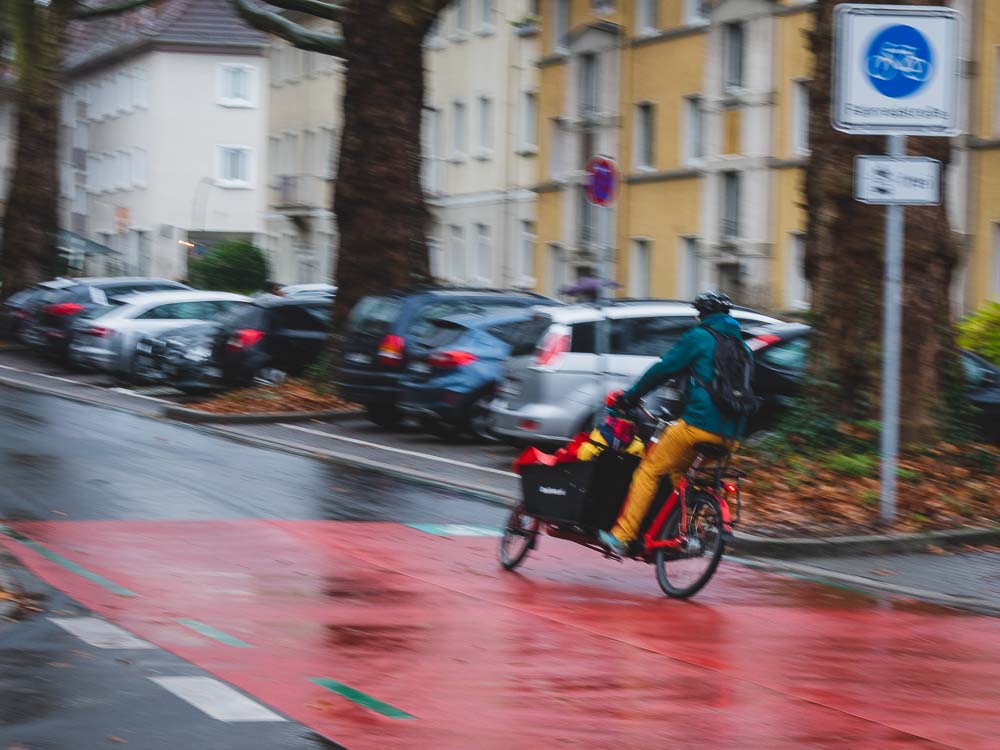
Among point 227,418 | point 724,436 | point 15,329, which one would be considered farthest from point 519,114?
point 724,436

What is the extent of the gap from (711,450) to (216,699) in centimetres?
429

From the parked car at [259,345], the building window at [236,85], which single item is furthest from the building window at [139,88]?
the parked car at [259,345]

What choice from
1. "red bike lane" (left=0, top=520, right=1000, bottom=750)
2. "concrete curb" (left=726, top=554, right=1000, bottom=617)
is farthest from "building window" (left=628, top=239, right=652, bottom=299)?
"concrete curb" (left=726, top=554, right=1000, bottom=617)

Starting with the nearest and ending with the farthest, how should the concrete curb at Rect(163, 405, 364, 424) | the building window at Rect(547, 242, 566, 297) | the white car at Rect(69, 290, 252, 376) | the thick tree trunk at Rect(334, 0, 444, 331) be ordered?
the concrete curb at Rect(163, 405, 364, 424) < the thick tree trunk at Rect(334, 0, 444, 331) < the white car at Rect(69, 290, 252, 376) < the building window at Rect(547, 242, 566, 297)

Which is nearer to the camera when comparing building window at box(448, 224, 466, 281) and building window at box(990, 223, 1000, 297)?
building window at box(990, 223, 1000, 297)

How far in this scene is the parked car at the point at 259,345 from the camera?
26.2m

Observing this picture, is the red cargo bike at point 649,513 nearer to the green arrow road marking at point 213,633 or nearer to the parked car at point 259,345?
the green arrow road marking at point 213,633

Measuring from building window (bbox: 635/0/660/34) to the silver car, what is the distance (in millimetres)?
29113

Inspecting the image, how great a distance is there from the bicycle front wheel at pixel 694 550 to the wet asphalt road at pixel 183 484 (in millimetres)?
3407

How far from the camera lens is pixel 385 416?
22594mm

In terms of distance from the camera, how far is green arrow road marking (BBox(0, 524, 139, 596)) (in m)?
10.1

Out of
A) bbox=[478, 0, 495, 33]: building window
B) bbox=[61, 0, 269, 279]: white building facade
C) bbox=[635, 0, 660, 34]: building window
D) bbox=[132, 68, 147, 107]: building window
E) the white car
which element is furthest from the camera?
bbox=[132, 68, 147, 107]: building window

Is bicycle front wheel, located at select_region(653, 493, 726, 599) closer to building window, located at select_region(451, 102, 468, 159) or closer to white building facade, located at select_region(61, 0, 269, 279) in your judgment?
building window, located at select_region(451, 102, 468, 159)

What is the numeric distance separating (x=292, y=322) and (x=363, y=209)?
2342 millimetres
